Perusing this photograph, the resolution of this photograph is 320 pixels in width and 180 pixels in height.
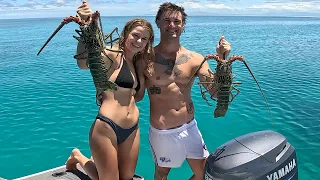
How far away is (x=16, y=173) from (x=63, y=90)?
678cm

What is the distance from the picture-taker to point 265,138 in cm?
A: 352

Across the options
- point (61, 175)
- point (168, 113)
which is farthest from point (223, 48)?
point (61, 175)

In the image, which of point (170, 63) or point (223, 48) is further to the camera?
point (170, 63)

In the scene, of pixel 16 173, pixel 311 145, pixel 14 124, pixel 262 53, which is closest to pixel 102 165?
pixel 16 173

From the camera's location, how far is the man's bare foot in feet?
14.3

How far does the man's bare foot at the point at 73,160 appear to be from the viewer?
437cm

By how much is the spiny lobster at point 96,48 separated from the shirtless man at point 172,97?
57 cm

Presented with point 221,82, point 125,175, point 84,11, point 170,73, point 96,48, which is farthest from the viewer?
point 170,73

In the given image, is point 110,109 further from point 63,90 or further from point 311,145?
point 63,90

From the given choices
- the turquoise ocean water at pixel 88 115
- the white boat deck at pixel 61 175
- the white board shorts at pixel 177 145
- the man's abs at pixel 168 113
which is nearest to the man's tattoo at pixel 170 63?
the man's abs at pixel 168 113

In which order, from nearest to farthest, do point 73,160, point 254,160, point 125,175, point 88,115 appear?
point 254,160
point 125,175
point 73,160
point 88,115

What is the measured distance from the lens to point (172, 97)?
3854mm

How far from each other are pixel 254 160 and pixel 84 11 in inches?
82.8

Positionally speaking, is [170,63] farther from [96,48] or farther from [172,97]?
[96,48]
